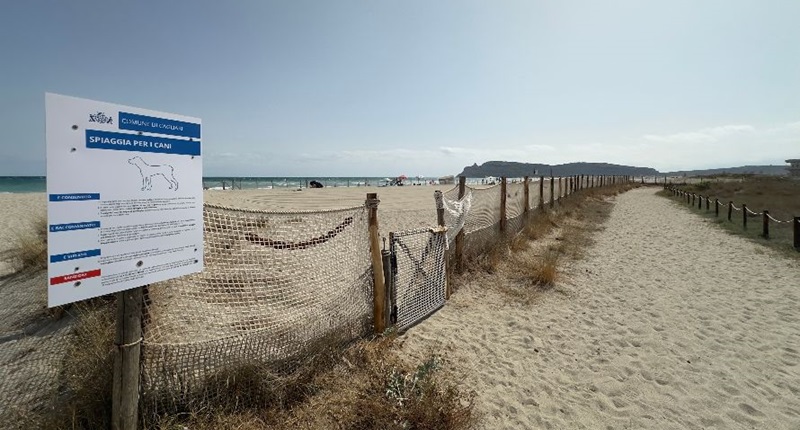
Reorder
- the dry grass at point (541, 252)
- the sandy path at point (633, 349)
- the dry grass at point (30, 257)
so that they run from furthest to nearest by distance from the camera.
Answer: the dry grass at point (30, 257)
the dry grass at point (541, 252)
the sandy path at point (633, 349)

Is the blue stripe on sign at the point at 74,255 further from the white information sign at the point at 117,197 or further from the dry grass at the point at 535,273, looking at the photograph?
the dry grass at the point at 535,273

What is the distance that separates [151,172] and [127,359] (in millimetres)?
1113

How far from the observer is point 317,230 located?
3613 mm

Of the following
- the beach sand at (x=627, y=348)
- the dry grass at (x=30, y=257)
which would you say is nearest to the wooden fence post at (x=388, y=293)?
the beach sand at (x=627, y=348)

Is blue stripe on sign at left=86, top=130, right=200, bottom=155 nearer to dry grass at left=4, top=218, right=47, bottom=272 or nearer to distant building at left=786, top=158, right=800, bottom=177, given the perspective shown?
dry grass at left=4, top=218, right=47, bottom=272

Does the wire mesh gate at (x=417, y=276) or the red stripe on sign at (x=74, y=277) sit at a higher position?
the red stripe on sign at (x=74, y=277)

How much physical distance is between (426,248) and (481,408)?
2543 mm

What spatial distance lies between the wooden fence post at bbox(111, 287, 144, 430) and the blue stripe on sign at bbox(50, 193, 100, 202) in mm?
604

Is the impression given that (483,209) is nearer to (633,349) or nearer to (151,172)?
(633,349)

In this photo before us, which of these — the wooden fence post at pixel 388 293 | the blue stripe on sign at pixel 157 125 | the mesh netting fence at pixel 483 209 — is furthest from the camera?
the mesh netting fence at pixel 483 209

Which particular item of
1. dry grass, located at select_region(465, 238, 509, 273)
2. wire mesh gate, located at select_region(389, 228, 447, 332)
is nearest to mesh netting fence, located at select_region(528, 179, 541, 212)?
dry grass, located at select_region(465, 238, 509, 273)

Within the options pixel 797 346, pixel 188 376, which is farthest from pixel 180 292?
pixel 797 346

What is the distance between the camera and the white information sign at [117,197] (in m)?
1.65

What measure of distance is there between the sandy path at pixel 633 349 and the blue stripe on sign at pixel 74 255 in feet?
9.84
